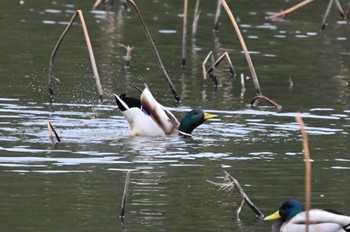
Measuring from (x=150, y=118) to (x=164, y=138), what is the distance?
1.10 ft

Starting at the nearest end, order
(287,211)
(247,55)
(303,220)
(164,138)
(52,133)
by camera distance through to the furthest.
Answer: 1. (303,220)
2. (287,211)
3. (52,133)
4. (164,138)
5. (247,55)

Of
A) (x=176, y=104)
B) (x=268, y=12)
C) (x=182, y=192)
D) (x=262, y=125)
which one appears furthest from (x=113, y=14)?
(x=182, y=192)

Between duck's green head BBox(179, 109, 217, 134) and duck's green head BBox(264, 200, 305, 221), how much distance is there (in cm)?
516

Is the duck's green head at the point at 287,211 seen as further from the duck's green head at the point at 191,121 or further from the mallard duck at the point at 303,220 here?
the duck's green head at the point at 191,121

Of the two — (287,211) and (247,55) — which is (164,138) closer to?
(247,55)

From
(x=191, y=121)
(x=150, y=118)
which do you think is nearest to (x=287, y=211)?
(x=191, y=121)

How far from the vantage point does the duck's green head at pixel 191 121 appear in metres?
16.3

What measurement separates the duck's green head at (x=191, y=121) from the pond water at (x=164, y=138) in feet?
0.66

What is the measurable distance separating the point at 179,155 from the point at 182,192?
227 centimetres

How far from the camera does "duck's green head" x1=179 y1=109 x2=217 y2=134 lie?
53.4 feet

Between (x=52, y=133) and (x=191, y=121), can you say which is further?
(x=191, y=121)

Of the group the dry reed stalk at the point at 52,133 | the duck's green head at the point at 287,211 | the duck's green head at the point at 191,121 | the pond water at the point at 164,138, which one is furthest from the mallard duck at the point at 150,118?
the duck's green head at the point at 287,211

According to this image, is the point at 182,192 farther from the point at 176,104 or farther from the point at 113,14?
the point at 113,14

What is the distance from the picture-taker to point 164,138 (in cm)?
1630
